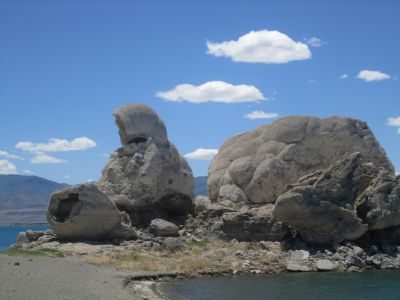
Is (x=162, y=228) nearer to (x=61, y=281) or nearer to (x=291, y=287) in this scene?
(x=291, y=287)

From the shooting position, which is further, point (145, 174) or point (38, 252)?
point (145, 174)

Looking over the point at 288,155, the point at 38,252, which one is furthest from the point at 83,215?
the point at 288,155

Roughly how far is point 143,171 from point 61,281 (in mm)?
20358

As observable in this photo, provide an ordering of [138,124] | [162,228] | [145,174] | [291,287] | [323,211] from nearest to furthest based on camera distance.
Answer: [291,287] < [323,211] < [162,228] < [145,174] < [138,124]

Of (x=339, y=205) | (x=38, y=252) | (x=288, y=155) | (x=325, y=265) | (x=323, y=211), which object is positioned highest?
(x=288, y=155)

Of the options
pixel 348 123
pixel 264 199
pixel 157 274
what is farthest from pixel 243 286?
pixel 348 123

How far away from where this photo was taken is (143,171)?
42.8m

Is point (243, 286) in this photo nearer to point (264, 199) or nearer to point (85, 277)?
point (85, 277)

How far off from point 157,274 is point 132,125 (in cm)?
1614

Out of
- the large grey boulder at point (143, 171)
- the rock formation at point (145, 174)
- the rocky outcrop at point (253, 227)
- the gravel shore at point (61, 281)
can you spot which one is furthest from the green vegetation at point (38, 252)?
the rocky outcrop at point (253, 227)

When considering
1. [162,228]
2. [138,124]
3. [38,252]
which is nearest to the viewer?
[38,252]

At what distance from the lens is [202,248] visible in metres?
37.7

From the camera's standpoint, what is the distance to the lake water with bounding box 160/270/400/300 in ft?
85.3

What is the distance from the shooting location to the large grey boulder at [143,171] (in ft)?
141
